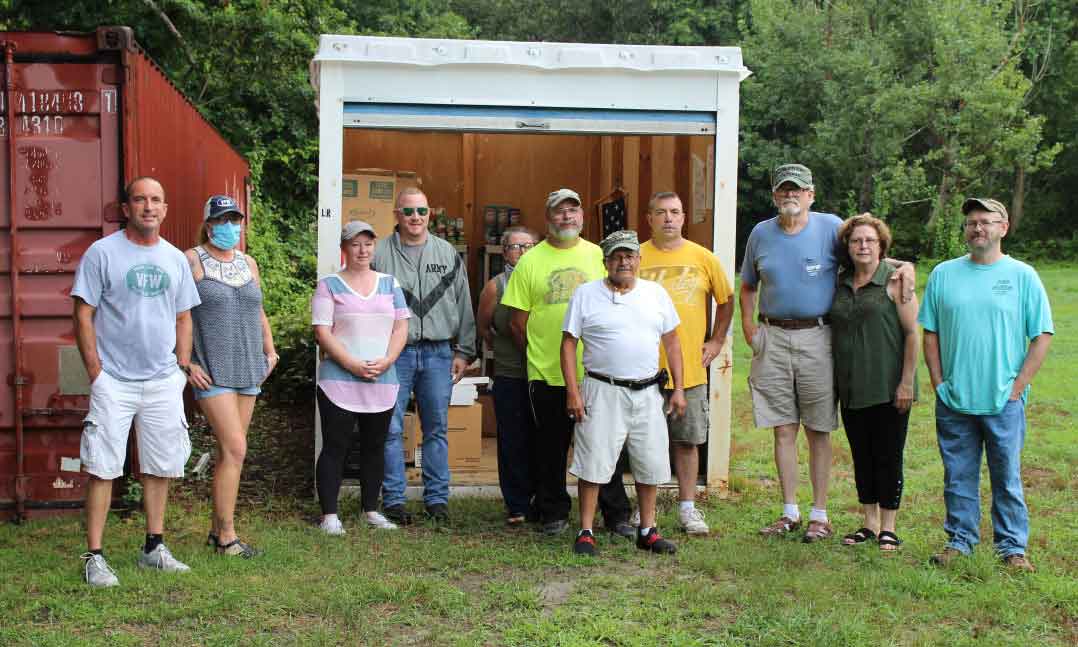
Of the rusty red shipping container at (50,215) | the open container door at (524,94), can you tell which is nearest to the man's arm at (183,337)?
the rusty red shipping container at (50,215)

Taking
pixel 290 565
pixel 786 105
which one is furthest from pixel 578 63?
pixel 786 105

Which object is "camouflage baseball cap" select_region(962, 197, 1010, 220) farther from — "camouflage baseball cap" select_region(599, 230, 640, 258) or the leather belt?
"camouflage baseball cap" select_region(599, 230, 640, 258)

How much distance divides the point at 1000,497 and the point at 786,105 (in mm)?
25466

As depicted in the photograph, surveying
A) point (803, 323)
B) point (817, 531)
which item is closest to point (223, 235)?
point (803, 323)

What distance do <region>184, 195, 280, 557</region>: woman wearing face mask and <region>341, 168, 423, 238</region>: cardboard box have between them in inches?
106

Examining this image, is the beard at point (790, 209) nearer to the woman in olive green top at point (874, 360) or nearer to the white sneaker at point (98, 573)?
the woman in olive green top at point (874, 360)

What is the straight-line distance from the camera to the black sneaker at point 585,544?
213 inches

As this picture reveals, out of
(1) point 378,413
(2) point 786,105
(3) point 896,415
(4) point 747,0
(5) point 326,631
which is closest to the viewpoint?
(5) point 326,631

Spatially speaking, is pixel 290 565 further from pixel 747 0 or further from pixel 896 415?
pixel 747 0

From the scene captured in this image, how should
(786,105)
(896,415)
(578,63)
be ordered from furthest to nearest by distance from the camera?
(786,105)
(578,63)
(896,415)

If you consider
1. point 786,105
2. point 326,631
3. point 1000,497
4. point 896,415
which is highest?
point 786,105

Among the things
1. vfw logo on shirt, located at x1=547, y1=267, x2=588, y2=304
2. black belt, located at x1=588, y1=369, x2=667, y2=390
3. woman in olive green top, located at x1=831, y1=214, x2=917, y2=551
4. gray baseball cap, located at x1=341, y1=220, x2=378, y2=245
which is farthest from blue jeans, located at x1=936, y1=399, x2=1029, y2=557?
gray baseball cap, located at x1=341, y1=220, x2=378, y2=245

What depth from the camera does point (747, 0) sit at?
33375 millimetres

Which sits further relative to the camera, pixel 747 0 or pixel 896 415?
pixel 747 0
